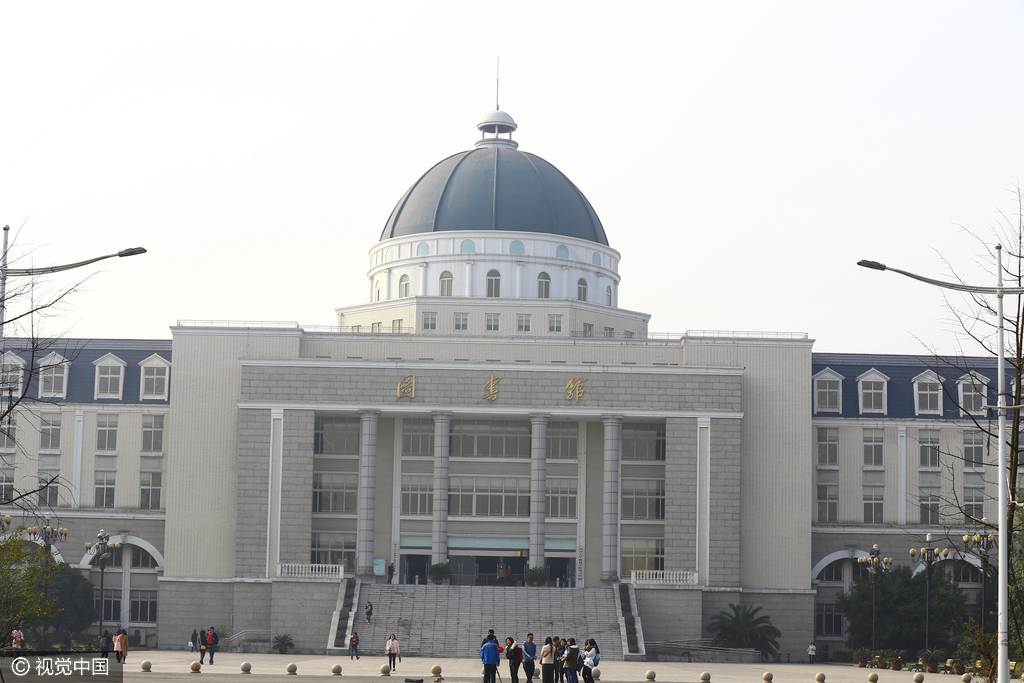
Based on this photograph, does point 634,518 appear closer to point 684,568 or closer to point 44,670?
point 684,568

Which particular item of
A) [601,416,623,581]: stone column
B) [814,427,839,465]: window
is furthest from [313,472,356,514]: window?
[814,427,839,465]: window

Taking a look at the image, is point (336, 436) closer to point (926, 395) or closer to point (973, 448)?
point (926, 395)

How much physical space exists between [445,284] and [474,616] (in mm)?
21806

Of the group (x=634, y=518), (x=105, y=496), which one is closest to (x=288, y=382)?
(x=105, y=496)

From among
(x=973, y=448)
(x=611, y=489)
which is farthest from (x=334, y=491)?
(x=973, y=448)

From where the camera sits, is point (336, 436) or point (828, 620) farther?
point (828, 620)

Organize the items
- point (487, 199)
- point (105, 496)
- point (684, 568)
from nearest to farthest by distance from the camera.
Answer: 1. point (684, 568)
2. point (105, 496)
3. point (487, 199)

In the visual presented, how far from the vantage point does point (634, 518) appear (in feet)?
236

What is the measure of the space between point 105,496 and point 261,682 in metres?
33.2

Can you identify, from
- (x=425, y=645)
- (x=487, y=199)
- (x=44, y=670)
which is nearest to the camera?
(x=44, y=670)

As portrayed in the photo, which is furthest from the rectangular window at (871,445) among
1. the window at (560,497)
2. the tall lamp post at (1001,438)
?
the tall lamp post at (1001,438)

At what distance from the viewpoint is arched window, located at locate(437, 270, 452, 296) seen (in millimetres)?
81250

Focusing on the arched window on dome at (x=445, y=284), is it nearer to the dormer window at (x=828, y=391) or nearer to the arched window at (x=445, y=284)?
the arched window at (x=445, y=284)

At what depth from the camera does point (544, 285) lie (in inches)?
3211
